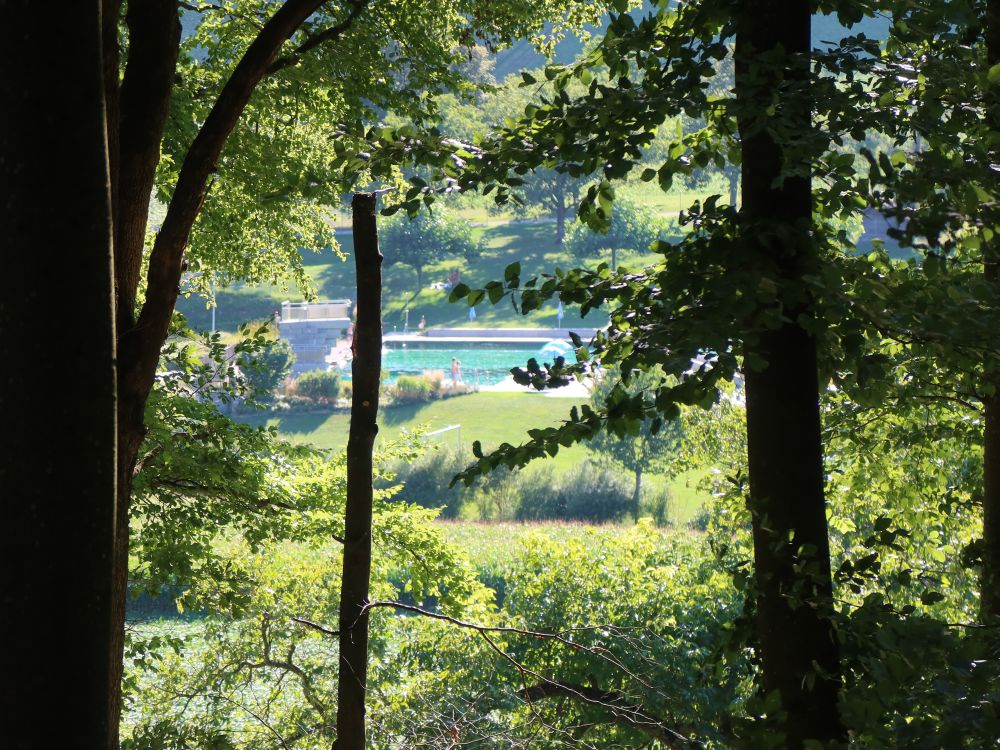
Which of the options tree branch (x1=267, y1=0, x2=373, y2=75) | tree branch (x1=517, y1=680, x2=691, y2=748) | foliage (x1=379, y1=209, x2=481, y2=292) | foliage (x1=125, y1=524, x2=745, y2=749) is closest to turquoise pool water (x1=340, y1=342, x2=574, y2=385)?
foliage (x1=379, y1=209, x2=481, y2=292)

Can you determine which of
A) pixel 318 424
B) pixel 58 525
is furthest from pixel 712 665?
pixel 318 424

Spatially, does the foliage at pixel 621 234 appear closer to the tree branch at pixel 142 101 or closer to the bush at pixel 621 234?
A: the bush at pixel 621 234

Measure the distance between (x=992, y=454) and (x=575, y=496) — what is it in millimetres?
28561

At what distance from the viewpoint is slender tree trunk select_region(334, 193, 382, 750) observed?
5.95 meters

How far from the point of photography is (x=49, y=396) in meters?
1.58

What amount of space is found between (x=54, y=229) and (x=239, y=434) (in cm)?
603

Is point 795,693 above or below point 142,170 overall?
below

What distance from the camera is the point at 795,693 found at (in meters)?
2.73

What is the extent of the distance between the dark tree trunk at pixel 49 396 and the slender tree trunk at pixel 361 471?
14.2ft

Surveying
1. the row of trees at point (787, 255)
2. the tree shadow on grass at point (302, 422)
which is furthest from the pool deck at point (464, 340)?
the row of trees at point (787, 255)

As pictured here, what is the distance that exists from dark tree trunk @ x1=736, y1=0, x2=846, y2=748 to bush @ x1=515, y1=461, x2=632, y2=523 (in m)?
28.9

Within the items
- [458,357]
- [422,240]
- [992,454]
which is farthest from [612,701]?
[422,240]

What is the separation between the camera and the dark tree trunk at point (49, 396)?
1.57 meters

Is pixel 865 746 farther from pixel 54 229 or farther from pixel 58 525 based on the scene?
pixel 54 229
